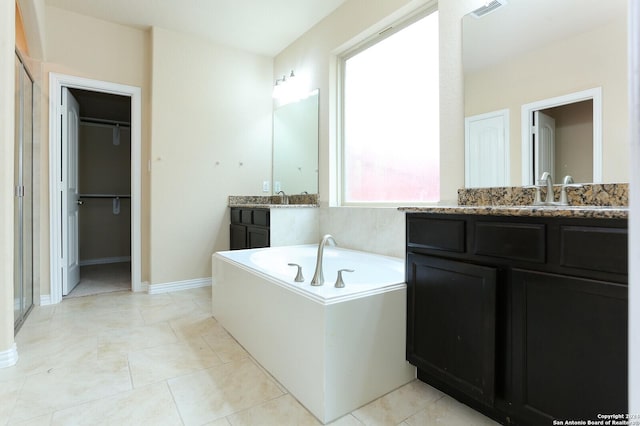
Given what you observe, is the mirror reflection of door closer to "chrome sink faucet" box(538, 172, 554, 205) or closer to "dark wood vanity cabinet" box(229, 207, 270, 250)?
"chrome sink faucet" box(538, 172, 554, 205)

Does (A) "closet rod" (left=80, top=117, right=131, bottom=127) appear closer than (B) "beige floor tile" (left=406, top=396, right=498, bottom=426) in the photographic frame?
→ No

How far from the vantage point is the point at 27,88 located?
8.36 feet

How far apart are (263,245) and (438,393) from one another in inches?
74.7

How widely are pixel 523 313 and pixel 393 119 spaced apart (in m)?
1.86

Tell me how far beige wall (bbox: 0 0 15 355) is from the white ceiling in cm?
138

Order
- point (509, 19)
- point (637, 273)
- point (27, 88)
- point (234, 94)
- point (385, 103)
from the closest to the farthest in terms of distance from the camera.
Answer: point (637, 273)
point (509, 19)
point (27, 88)
point (385, 103)
point (234, 94)

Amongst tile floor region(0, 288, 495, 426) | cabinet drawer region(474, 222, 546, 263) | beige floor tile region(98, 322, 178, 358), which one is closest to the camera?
cabinet drawer region(474, 222, 546, 263)

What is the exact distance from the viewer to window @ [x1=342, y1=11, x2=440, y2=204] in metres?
2.39

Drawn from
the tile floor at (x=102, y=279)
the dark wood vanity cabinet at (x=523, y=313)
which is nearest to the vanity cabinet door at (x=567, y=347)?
the dark wood vanity cabinet at (x=523, y=313)

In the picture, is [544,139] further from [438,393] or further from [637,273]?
[637,273]

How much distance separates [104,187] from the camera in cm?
502

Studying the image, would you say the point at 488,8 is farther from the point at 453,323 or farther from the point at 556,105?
the point at 453,323

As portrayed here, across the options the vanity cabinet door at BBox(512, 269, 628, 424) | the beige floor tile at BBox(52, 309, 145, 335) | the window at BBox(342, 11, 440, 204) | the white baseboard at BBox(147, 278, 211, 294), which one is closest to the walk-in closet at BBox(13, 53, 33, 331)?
the beige floor tile at BBox(52, 309, 145, 335)

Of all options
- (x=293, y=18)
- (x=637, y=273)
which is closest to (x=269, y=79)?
(x=293, y=18)
